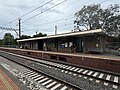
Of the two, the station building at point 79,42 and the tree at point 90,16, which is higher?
the tree at point 90,16

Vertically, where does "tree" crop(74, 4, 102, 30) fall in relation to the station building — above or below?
above

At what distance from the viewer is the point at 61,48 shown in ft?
96.4

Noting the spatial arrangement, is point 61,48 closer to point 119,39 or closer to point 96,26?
point 119,39

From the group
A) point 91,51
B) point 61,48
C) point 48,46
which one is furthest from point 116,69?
point 48,46

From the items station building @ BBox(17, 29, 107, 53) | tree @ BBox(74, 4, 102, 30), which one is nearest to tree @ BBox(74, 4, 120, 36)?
tree @ BBox(74, 4, 102, 30)

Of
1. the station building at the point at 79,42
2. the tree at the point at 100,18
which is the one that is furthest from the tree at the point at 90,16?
the station building at the point at 79,42

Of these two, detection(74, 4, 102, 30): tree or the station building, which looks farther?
detection(74, 4, 102, 30): tree

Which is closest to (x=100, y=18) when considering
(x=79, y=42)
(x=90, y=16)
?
(x=90, y=16)

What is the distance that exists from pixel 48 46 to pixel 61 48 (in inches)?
208

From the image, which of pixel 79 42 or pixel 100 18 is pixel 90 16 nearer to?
pixel 100 18

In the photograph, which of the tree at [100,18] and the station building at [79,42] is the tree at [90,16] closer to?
the tree at [100,18]

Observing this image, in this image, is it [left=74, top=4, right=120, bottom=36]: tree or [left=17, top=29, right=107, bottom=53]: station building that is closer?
[left=17, top=29, right=107, bottom=53]: station building

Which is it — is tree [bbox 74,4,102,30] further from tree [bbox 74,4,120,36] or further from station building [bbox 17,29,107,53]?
station building [bbox 17,29,107,53]

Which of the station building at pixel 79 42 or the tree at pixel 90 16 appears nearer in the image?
the station building at pixel 79 42
